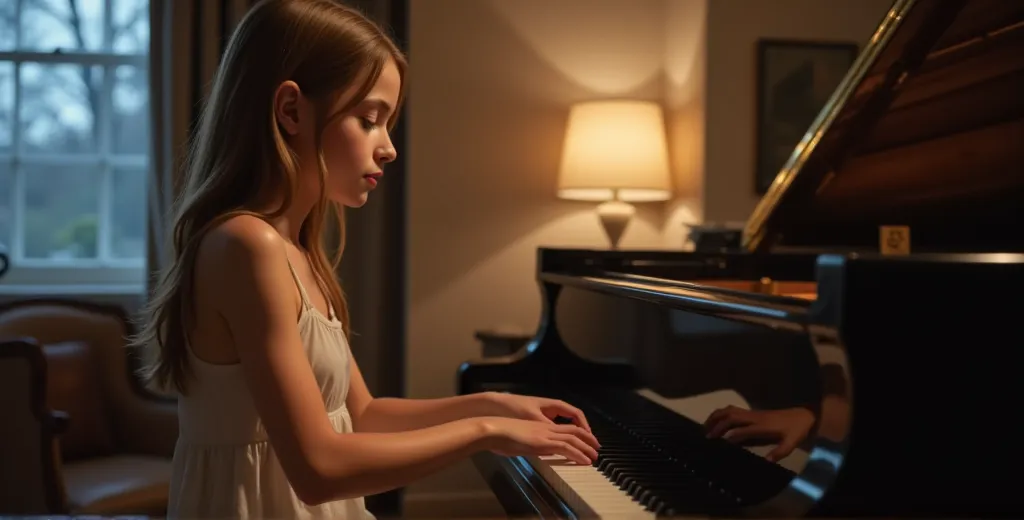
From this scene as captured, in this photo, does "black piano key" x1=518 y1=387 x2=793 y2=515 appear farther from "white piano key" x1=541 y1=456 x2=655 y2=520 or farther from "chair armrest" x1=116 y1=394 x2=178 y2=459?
"chair armrest" x1=116 y1=394 x2=178 y2=459

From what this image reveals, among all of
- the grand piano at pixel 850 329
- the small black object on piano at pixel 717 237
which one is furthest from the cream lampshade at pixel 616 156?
the grand piano at pixel 850 329

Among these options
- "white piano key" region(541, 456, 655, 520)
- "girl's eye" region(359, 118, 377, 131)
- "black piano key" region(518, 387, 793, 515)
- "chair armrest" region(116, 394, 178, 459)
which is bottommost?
"chair armrest" region(116, 394, 178, 459)

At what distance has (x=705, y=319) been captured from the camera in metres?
1.59

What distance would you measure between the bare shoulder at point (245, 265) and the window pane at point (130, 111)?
11.0 ft

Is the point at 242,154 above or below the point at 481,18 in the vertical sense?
below

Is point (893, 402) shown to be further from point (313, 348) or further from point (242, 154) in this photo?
point (242, 154)

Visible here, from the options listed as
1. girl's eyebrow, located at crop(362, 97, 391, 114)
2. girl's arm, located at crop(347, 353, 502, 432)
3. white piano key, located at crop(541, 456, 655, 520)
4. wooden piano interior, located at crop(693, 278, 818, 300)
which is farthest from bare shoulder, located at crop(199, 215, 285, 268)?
wooden piano interior, located at crop(693, 278, 818, 300)

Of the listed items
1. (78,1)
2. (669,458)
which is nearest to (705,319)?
(669,458)

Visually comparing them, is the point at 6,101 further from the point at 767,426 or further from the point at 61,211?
the point at 767,426

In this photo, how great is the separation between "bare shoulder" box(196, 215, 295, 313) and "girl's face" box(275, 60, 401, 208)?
16cm

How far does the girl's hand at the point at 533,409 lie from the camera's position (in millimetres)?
1446

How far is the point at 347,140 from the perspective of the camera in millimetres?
1383

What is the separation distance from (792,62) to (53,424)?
2.64 m

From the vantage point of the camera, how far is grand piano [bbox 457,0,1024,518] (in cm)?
99
